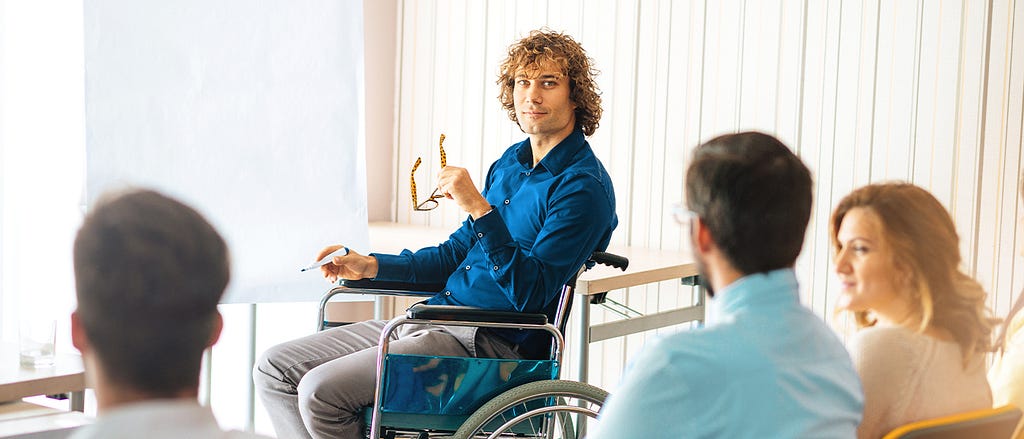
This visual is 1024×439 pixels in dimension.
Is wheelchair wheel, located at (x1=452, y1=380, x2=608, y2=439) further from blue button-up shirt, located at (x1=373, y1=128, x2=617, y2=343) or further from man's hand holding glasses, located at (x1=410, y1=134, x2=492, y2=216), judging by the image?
man's hand holding glasses, located at (x1=410, y1=134, x2=492, y2=216)

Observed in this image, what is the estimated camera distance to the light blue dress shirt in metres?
1.08

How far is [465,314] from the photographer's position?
6.63 ft

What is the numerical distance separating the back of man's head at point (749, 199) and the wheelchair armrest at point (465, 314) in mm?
892

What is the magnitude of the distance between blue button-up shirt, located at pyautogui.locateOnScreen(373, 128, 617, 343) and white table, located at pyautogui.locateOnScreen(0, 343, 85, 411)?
0.78 meters

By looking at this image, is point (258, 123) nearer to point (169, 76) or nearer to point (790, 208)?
point (169, 76)

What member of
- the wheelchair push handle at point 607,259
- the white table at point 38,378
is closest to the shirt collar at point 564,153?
the wheelchair push handle at point 607,259

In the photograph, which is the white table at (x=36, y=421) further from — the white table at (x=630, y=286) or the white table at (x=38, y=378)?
the white table at (x=630, y=286)

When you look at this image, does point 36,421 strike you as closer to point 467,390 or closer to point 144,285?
point 467,390

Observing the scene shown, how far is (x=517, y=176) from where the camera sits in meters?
2.45

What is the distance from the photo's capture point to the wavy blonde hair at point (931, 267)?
137cm

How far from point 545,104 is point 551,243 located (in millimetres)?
384

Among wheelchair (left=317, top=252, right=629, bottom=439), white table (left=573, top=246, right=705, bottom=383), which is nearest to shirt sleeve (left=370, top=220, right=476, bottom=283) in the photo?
white table (left=573, top=246, right=705, bottom=383)

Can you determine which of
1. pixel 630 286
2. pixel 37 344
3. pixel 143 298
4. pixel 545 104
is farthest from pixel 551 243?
pixel 143 298

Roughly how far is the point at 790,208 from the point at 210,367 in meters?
2.73
